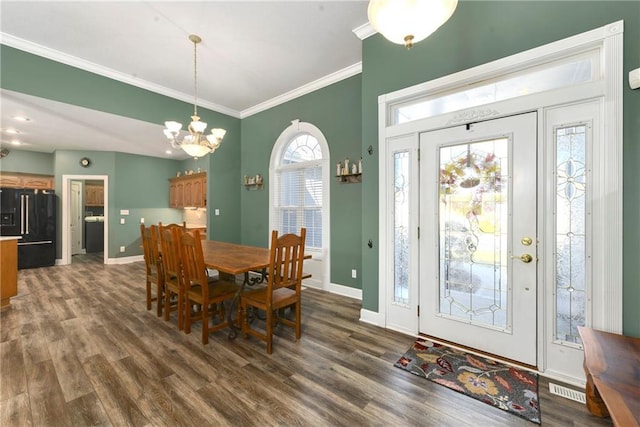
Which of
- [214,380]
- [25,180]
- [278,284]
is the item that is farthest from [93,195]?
[214,380]

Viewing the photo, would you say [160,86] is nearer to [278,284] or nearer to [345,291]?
[278,284]

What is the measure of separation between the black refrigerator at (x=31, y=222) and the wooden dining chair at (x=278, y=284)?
608cm

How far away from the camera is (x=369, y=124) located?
9.67 ft

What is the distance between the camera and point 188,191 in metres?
6.16

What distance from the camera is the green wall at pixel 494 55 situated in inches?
67.6

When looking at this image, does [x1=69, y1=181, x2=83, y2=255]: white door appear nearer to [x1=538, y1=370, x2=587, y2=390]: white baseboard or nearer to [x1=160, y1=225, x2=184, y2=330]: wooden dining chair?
[x1=160, y1=225, x2=184, y2=330]: wooden dining chair

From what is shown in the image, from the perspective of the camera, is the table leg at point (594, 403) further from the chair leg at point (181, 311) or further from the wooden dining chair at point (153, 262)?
the wooden dining chair at point (153, 262)

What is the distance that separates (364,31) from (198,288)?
3.35m

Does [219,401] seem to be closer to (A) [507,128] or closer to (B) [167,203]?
(A) [507,128]

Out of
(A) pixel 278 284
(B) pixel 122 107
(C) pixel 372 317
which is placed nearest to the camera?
(A) pixel 278 284

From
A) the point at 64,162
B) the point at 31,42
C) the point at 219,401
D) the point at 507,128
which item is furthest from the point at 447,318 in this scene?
the point at 64,162

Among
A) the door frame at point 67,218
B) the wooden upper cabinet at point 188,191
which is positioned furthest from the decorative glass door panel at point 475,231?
the door frame at point 67,218

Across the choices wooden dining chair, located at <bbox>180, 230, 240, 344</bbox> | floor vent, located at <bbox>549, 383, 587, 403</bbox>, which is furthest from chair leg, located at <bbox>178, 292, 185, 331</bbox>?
floor vent, located at <bbox>549, 383, 587, 403</bbox>

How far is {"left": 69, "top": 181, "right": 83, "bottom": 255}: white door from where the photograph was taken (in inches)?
285
